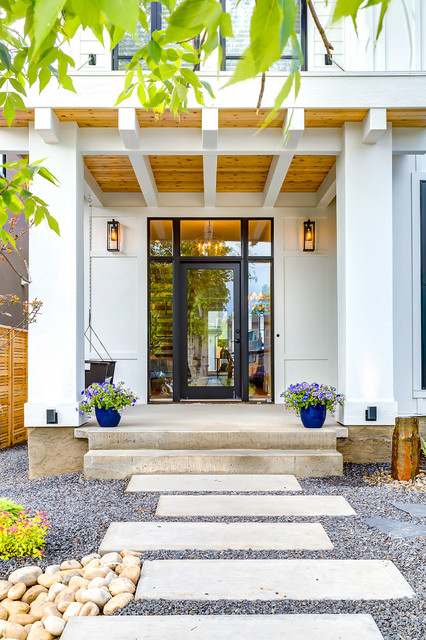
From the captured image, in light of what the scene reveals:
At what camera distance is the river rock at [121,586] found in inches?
86.2

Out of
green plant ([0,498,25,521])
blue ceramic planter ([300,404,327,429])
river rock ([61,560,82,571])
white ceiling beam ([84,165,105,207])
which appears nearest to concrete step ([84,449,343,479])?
blue ceramic planter ([300,404,327,429])

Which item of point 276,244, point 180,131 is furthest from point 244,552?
point 276,244

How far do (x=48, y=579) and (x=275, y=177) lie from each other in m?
4.33

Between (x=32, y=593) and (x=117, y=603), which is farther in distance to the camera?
(x=32, y=593)

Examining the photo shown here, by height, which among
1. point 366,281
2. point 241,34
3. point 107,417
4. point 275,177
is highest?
point 241,34

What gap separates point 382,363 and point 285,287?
2.40 metres

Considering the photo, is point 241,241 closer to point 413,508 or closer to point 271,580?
point 413,508

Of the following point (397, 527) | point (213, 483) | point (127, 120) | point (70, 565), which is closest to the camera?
point (70, 565)

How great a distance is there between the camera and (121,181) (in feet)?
20.4

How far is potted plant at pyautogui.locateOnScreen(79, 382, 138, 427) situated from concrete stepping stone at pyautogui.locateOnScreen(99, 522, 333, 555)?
1543 millimetres

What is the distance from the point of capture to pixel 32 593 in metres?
2.21

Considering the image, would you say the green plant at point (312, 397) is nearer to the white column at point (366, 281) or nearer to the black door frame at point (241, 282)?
the white column at point (366, 281)

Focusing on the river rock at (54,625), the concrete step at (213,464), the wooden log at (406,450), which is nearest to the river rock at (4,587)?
the river rock at (54,625)

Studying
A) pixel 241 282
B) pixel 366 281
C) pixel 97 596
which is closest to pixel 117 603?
pixel 97 596
